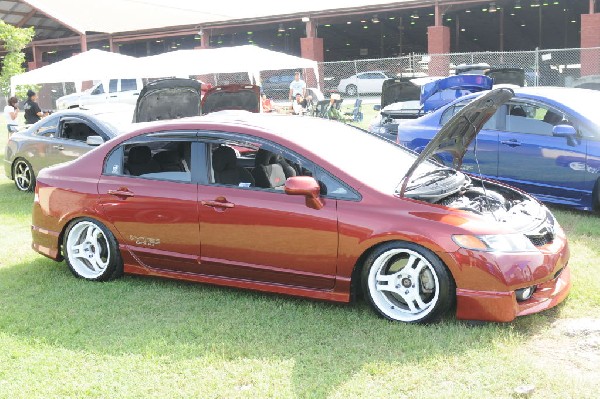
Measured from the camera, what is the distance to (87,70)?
1847 cm

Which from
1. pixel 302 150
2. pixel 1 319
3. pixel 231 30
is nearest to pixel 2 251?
pixel 1 319

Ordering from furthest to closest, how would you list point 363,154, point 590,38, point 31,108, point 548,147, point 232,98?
1. point 590,38
2. point 31,108
3. point 232,98
4. point 548,147
5. point 363,154

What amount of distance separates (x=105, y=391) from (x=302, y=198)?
1782mm

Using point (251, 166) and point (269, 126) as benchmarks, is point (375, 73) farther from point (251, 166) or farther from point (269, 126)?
point (269, 126)

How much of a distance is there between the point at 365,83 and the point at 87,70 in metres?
19.5

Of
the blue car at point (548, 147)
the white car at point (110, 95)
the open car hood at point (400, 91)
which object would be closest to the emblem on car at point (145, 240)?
the blue car at point (548, 147)

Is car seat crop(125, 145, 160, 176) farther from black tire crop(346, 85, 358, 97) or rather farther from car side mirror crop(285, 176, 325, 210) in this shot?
black tire crop(346, 85, 358, 97)

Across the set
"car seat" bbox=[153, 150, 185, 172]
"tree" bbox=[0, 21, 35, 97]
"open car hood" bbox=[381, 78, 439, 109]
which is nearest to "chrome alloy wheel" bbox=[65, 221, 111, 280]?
"car seat" bbox=[153, 150, 185, 172]

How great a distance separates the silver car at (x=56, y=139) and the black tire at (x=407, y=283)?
5.68m

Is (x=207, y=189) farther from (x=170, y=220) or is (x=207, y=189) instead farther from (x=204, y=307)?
(x=204, y=307)

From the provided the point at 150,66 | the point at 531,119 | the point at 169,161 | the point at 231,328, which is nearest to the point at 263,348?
the point at 231,328

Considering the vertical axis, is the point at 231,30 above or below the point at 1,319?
above

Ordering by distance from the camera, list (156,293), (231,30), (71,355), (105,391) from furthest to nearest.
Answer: (231,30)
(156,293)
(71,355)
(105,391)

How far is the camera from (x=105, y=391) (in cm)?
386
